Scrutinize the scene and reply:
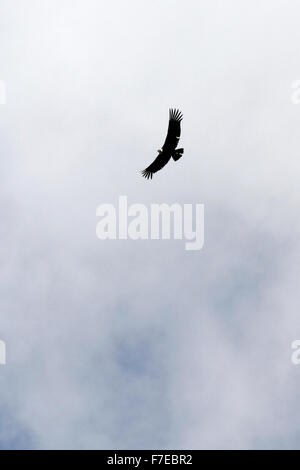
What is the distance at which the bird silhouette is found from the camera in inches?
2050

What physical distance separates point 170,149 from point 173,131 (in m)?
1.76

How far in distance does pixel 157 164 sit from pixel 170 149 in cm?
178

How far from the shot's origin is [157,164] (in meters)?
55.1

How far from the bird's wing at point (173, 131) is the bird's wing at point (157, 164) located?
0.79 metres

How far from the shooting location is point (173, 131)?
52688mm

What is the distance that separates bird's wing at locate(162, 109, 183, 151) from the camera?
51.9 meters

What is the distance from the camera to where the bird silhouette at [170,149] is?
52.1 m

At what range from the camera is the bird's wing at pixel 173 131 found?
51938mm
